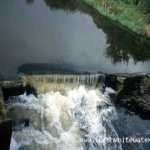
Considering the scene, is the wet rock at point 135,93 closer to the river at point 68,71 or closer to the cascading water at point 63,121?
the river at point 68,71

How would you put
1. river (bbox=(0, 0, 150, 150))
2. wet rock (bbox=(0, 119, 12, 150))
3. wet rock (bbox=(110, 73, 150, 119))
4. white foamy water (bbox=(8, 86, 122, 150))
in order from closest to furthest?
wet rock (bbox=(0, 119, 12, 150)) → white foamy water (bbox=(8, 86, 122, 150)) → river (bbox=(0, 0, 150, 150)) → wet rock (bbox=(110, 73, 150, 119))

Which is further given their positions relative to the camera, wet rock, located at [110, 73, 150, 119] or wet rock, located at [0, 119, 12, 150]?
wet rock, located at [110, 73, 150, 119]

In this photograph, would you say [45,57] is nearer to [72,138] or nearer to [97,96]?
[97,96]

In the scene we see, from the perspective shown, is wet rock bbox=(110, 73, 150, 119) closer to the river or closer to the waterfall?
the river

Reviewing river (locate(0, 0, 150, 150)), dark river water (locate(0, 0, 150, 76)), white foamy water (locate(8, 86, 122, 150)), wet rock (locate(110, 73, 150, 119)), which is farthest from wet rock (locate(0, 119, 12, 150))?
wet rock (locate(110, 73, 150, 119))

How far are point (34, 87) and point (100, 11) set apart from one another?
16231 millimetres

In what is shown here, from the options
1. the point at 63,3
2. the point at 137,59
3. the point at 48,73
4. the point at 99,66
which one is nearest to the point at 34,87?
the point at 48,73

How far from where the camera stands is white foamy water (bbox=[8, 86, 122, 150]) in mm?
15508

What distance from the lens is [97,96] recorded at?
1875 centimetres

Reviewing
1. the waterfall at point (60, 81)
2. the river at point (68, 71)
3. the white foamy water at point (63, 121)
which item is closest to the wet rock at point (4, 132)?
the white foamy water at point (63, 121)

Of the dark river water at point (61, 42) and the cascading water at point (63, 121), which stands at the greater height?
the dark river water at point (61, 42)

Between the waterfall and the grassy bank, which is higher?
the grassy bank

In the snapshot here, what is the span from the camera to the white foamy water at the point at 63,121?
15.5m

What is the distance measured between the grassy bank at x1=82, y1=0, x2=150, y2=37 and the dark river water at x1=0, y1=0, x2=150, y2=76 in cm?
107
